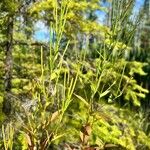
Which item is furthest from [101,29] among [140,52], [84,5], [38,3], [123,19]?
[140,52]

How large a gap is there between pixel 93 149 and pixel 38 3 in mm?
3380

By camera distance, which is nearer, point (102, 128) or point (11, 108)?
point (11, 108)

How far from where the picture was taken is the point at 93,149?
2.79 meters

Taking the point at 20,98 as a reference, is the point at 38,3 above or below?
above

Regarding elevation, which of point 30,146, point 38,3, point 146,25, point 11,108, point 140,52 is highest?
point 38,3

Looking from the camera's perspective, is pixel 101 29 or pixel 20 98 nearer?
pixel 20 98

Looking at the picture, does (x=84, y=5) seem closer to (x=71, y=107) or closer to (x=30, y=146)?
(x=71, y=107)

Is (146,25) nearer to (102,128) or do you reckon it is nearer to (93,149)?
(102,128)

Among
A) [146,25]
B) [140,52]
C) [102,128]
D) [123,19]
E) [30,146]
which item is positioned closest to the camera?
[30,146]

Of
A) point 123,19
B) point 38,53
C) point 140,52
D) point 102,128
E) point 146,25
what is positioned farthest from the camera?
point 146,25

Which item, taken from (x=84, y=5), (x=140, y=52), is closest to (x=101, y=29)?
(x=84, y=5)

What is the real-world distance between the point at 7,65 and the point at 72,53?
1119mm

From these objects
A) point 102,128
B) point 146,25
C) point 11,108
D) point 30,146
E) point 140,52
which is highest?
point 30,146

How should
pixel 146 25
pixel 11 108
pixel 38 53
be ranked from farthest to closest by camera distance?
pixel 146 25 < pixel 38 53 < pixel 11 108
